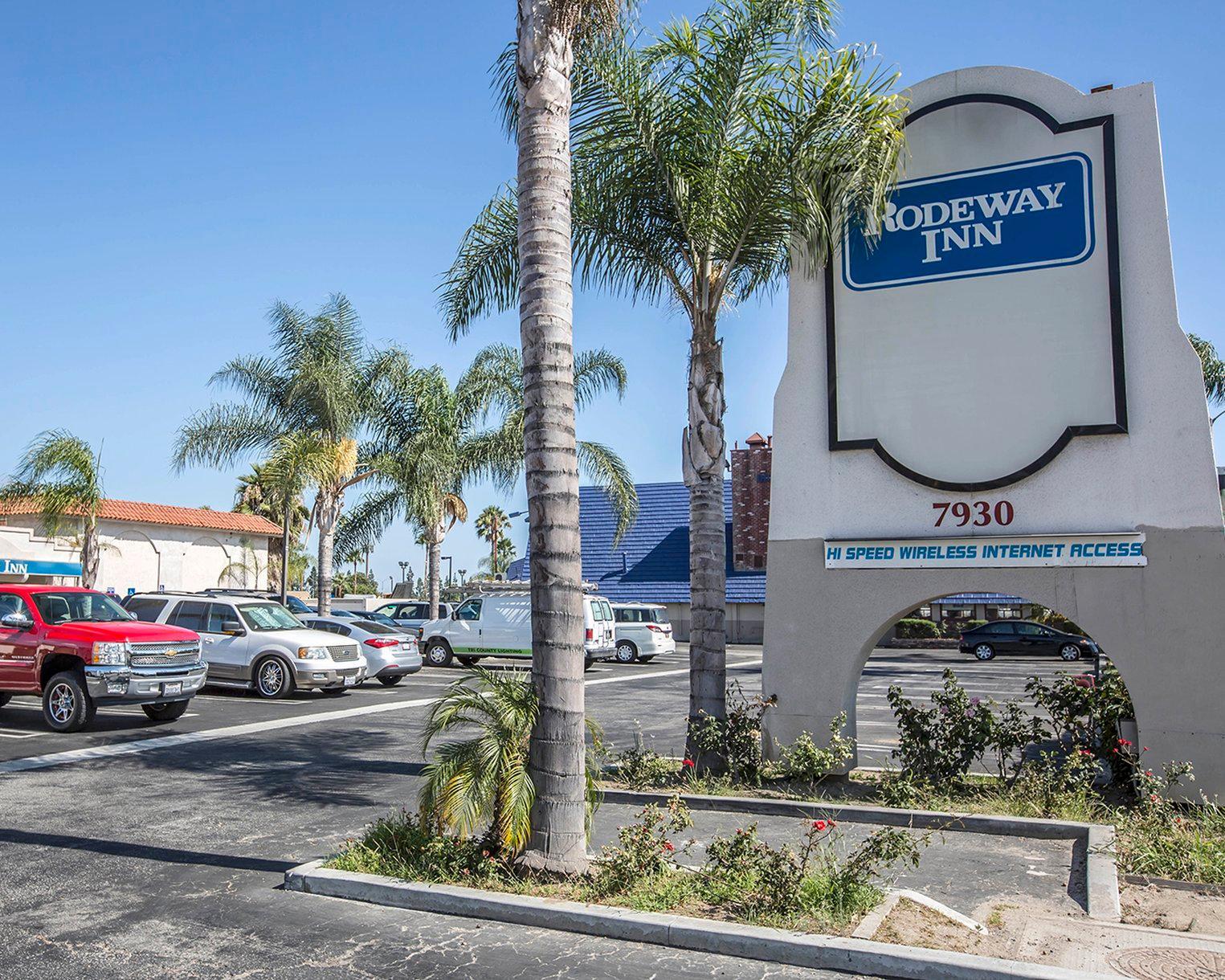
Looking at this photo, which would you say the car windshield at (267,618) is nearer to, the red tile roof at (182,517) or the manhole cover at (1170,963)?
the manhole cover at (1170,963)

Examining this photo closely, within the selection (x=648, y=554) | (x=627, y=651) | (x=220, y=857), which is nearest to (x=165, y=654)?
(x=220, y=857)

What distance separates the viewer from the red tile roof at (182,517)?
129ft

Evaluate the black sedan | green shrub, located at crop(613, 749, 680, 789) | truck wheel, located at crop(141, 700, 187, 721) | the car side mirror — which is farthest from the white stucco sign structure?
the black sedan

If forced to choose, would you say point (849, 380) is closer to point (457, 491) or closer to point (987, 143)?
point (987, 143)

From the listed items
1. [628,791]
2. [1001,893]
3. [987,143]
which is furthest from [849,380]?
[1001,893]

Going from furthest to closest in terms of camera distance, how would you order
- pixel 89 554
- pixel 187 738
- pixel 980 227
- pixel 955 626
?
pixel 955 626, pixel 89 554, pixel 187 738, pixel 980 227

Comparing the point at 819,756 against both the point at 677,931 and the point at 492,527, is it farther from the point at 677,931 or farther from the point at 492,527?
the point at 492,527

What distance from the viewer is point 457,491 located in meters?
30.1

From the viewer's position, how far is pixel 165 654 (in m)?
14.7

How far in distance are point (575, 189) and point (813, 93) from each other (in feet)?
8.74

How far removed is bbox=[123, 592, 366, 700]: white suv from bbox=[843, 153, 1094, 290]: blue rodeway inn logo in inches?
495

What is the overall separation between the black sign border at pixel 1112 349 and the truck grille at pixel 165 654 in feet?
32.7

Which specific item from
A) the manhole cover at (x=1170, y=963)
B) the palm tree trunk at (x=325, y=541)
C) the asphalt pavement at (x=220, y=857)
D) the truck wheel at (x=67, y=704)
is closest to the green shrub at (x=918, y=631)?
the palm tree trunk at (x=325, y=541)

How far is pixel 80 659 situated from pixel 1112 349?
13361 millimetres
